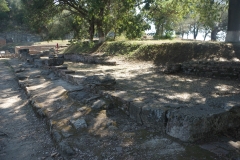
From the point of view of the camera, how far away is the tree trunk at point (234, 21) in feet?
35.1

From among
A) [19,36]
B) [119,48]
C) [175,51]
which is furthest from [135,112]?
[19,36]

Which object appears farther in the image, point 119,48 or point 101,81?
point 119,48

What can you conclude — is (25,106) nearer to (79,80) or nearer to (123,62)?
(79,80)

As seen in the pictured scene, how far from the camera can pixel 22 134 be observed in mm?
4117

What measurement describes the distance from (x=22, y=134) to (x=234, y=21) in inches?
446

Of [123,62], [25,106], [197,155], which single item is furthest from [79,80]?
[123,62]

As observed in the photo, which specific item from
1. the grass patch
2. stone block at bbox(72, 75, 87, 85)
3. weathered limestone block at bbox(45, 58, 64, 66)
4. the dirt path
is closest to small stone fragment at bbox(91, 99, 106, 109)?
the dirt path

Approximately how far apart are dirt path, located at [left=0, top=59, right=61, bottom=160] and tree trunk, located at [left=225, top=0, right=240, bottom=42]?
10.6m

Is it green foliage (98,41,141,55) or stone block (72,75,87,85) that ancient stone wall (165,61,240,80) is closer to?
stone block (72,75,87,85)

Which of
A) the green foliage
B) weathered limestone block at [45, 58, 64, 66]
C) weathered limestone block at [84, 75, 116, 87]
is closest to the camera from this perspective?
weathered limestone block at [84, 75, 116, 87]

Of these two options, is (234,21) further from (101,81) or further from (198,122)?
(198,122)

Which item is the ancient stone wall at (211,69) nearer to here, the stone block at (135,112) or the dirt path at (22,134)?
the stone block at (135,112)

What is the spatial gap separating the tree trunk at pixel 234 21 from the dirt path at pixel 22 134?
10573mm

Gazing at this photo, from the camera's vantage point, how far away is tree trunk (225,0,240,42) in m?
10.7
